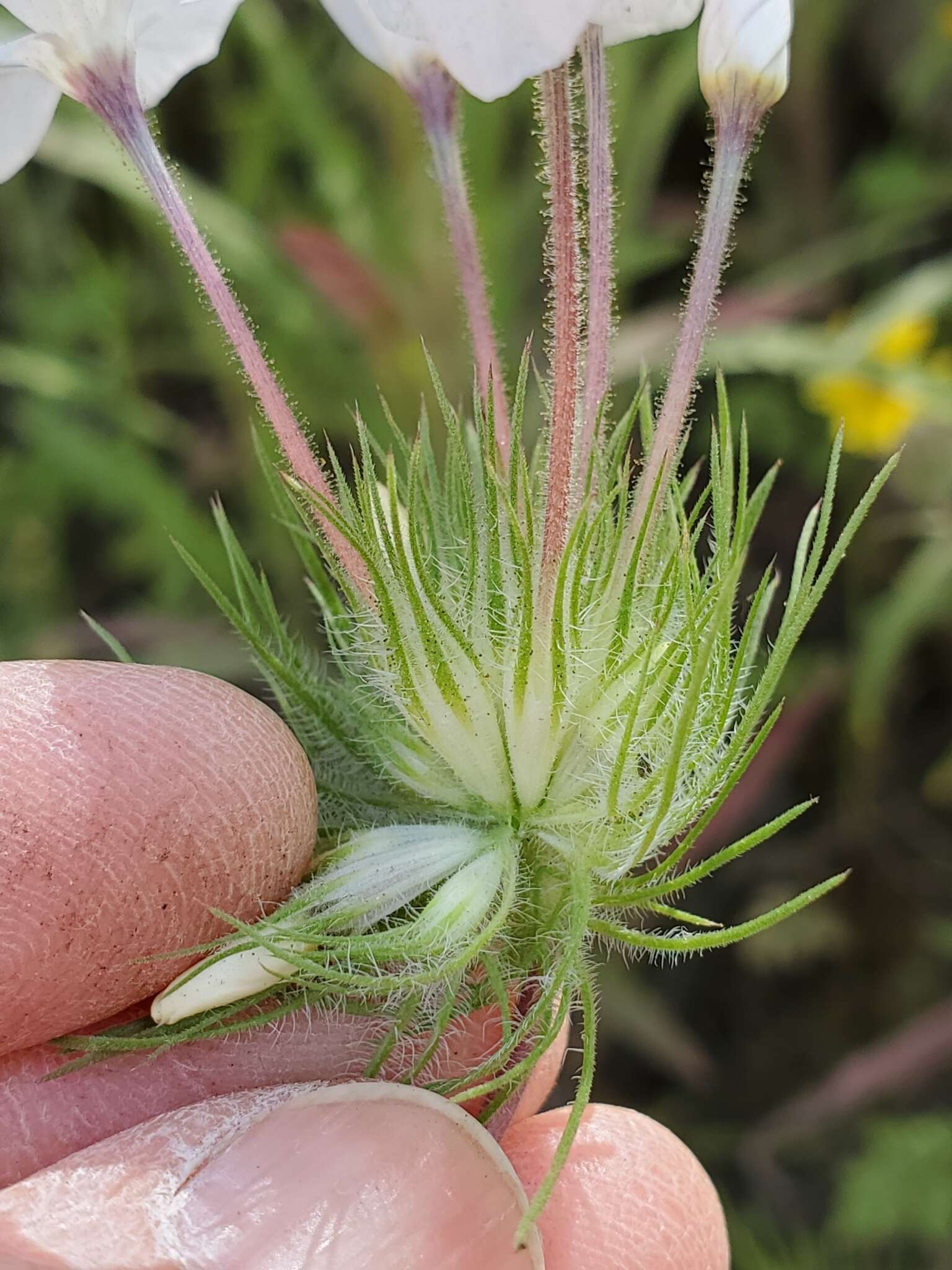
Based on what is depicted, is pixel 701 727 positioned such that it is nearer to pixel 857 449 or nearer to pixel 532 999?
pixel 532 999

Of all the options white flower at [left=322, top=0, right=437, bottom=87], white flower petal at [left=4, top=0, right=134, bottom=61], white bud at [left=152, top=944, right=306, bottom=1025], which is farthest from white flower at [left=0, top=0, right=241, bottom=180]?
white bud at [left=152, top=944, right=306, bottom=1025]

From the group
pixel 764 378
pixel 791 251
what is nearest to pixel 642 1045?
pixel 764 378

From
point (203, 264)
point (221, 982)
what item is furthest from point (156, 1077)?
point (203, 264)

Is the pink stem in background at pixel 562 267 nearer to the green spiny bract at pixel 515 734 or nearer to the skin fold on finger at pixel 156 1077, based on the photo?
the green spiny bract at pixel 515 734

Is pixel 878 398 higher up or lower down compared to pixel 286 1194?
higher up

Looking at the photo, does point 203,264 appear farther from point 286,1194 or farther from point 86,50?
point 286,1194

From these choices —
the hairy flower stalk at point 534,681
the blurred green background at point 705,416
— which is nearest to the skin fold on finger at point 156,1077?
the hairy flower stalk at point 534,681
